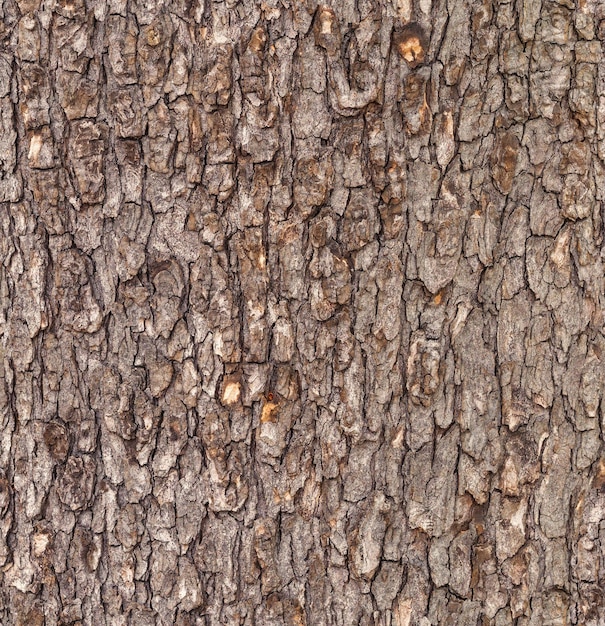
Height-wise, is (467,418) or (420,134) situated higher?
(420,134)

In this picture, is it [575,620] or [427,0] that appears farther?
[575,620]

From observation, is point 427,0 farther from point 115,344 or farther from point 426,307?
point 115,344

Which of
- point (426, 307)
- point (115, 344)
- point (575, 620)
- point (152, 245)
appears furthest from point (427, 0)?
point (575, 620)

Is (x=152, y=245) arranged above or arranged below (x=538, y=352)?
above

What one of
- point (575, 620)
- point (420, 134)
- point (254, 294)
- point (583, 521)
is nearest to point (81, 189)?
point (254, 294)

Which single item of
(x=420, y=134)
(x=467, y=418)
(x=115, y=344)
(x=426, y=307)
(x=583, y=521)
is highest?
(x=420, y=134)

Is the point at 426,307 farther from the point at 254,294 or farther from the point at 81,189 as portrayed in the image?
A: the point at 81,189
